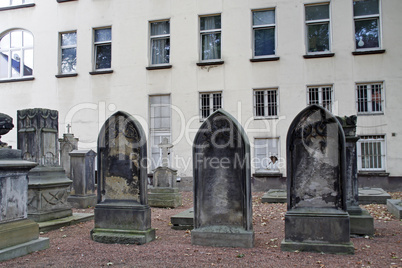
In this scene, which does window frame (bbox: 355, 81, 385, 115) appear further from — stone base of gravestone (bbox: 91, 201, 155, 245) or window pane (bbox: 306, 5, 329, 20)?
stone base of gravestone (bbox: 91, 201, 155, 245)

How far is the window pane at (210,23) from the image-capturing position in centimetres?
1695

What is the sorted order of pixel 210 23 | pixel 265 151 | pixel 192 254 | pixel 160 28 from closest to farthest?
1. pixel 192 254
2. pixel 265 151
3. pixel 210 23
4. pixel 160 28

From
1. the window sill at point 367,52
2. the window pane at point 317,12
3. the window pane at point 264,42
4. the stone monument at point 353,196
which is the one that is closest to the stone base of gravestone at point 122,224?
the stone monument at point 353,196

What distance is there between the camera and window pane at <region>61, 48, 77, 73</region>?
737 inches

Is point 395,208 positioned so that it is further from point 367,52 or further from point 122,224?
point 367,52

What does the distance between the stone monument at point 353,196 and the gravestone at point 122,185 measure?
382cm

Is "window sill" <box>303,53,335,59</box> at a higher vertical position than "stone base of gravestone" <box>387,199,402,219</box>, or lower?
higher

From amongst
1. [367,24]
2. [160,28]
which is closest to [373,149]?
[367,24]

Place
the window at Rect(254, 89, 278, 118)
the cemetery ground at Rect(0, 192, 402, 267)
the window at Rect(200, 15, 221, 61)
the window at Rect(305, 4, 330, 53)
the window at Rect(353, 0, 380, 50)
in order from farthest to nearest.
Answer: the window at Rect(200, 15, 221, 61), the window at Rect(254, 89, 278, 118), the window at Rect(305, 4, 330, 53), the window at Rect(353, 0, 380, 50), the cemetery ground at Rect(0, 192, 402, 267)

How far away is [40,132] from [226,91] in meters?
9.49

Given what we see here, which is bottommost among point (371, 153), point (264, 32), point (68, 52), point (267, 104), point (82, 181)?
point (82, 181)

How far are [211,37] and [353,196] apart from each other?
11.8m

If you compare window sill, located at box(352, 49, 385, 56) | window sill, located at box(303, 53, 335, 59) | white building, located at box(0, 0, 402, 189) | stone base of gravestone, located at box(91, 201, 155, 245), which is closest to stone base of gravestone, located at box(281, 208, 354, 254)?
stone base of gravestone, located at box(91, 201, 155, 245)

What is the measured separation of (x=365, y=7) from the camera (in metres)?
15.4
